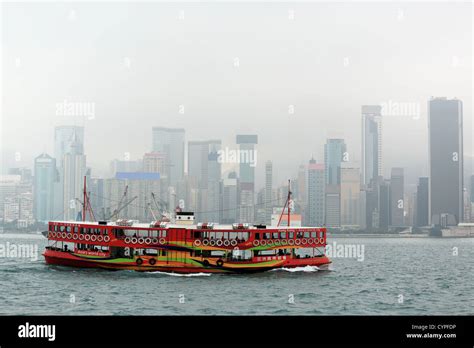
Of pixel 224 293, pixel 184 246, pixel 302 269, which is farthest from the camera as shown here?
pixel 302 269

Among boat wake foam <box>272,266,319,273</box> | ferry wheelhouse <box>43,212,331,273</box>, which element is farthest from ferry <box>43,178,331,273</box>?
boat wake foam <box>272,266,319,273</box>

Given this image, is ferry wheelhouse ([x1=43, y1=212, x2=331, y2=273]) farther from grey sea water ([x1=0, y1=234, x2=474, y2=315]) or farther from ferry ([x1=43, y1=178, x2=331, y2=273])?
grey sea water ([x1=0, y1=234, x2=474, y2=315])

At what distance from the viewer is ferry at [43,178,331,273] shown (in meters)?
48.8

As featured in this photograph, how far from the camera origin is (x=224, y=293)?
131 feet

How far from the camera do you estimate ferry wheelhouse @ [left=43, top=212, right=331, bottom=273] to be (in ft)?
160

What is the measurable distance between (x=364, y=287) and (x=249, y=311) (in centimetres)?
1503

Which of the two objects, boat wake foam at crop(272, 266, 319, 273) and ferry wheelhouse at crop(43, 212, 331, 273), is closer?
ferry wheelhouse at crop(43, 212, 331, 273)

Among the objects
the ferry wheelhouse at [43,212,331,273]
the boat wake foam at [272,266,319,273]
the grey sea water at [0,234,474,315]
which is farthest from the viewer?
the boat wake foam at [272,266,319,273]

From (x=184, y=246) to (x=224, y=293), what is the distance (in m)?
9.84

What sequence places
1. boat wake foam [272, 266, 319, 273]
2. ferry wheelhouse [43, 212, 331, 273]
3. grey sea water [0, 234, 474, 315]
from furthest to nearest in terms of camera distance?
boat wake foam [272, 266, 319, 273], ferry wheelhouse [43, 212, 331, 273], grey sea water [0, 234, 474, 315]

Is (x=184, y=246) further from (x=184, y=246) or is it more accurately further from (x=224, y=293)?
(x=224, y=293)

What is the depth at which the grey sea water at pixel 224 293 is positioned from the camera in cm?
3497

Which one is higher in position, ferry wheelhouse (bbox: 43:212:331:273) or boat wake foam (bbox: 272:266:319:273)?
ferry wheelhouse (bbox: 43:212:331:273)

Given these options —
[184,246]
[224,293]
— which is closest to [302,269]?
[184,246]
